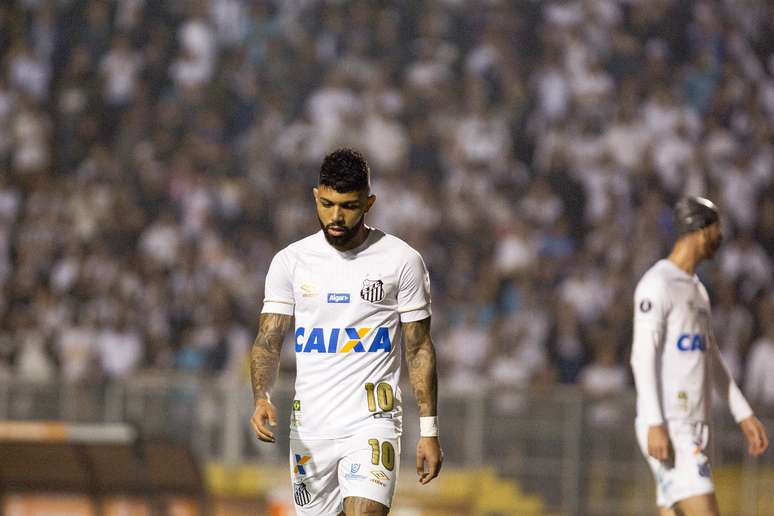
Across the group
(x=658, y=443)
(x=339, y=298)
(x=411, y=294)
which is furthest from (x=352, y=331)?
(x=658, y=443)

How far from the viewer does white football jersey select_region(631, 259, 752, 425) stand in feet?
25.8

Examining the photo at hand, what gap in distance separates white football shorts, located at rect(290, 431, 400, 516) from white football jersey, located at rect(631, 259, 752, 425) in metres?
2.17

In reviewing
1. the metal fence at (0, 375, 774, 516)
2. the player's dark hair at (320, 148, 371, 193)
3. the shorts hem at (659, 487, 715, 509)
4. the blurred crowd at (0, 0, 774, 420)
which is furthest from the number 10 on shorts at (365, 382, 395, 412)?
the blurred crowd at (0, 0, 774, 420)

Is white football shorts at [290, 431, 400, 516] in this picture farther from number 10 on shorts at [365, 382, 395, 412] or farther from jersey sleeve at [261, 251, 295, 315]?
jersey sleeve at [261, 251, 295, 315]

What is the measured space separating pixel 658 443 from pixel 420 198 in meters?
9.65

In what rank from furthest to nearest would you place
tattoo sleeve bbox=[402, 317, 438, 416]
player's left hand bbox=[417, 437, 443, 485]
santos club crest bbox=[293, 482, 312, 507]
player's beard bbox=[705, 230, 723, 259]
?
player's beard bbox=[705, 230, 723, 259], santos club crest bbox=[293, 482, 312, 507], tattoo sleeve bbox=[402, 317, 438, 416], player's left hand bbox=[417, 437, 443, 485]

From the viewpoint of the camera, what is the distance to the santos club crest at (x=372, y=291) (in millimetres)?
6230

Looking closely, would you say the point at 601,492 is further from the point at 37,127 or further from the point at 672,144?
the point at 37,127

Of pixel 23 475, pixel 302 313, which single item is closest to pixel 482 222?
pixel 23 475

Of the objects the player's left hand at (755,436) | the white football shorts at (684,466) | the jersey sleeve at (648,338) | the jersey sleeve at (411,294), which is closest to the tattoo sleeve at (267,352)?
the jersey sleeve at (411,294)

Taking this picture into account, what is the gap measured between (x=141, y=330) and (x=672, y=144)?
6.73 m

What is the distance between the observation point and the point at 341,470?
621 cm

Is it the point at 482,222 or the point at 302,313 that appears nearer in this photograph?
the point at 302,313

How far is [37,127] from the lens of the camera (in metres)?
19.3
